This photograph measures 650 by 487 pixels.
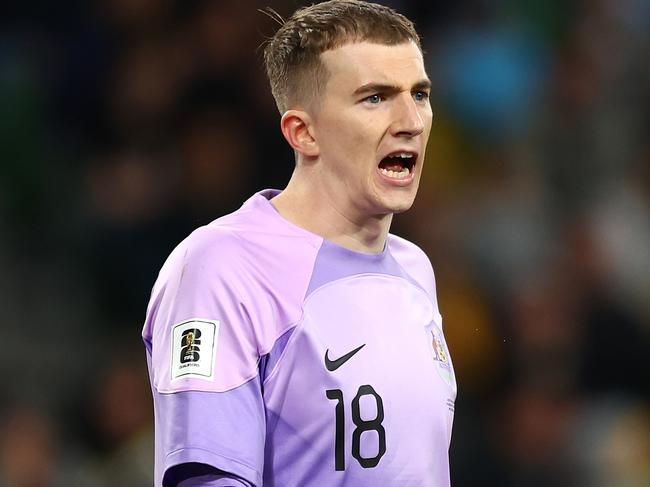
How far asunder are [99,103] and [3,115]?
0.57 meters

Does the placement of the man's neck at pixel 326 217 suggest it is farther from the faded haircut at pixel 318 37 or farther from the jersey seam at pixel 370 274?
the faded haircut at pixel 318 37

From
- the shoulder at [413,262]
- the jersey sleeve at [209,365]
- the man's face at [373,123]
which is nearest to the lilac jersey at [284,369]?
the jersey sleeve at [209,365]

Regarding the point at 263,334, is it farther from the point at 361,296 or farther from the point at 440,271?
the point at 440,271

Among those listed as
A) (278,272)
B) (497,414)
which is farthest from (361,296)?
(497,414)

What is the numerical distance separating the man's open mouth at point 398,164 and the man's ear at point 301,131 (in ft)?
0.60

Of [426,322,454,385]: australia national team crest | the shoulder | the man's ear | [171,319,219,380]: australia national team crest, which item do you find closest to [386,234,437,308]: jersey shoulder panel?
the shoulder

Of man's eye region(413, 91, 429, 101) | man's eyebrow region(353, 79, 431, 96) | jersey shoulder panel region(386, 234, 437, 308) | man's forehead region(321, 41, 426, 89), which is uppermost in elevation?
man's forehead region(321, 41, 426, 89)

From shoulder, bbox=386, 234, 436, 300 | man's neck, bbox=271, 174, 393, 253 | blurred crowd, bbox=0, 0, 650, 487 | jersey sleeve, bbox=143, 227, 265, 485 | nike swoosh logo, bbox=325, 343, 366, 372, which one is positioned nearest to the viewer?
jersey sleeve, bbox=143, 227, 265, 485

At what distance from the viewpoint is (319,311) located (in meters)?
3.15

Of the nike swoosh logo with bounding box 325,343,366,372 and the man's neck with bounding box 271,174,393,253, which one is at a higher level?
the man's neck with bounding box 271,174,393,253

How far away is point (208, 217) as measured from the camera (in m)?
6.73

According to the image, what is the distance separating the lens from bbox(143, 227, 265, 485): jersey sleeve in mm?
2945

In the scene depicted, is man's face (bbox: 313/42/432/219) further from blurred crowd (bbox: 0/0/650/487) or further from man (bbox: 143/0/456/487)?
blurred crowd (bbox: 0/0/650/487)

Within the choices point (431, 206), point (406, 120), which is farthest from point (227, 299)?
point (431, 206)
